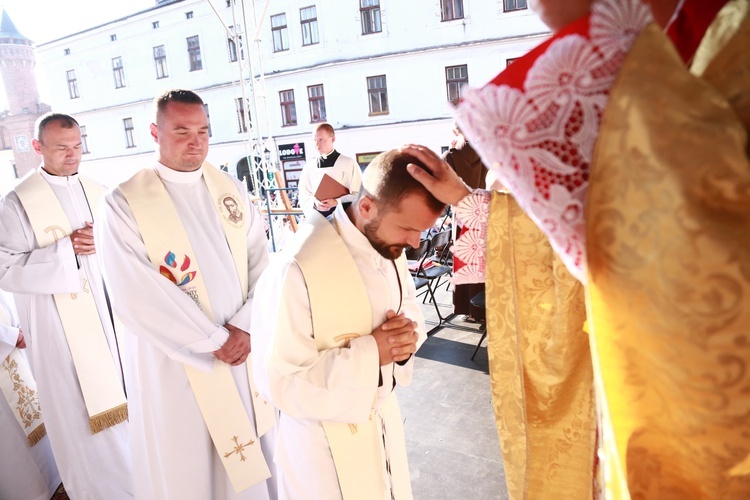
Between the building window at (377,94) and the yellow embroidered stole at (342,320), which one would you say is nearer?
the yellow embroidered stole at (342,320)

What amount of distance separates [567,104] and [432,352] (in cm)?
410

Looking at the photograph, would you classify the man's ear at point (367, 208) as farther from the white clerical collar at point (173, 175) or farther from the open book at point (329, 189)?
the open book at point (329, 189)

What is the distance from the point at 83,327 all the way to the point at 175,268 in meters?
1.08

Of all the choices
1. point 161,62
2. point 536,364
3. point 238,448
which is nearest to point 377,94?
point 161,62

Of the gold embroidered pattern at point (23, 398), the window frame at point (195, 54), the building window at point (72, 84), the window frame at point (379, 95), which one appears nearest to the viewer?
the gold embroidered pattern at point (23, 398)

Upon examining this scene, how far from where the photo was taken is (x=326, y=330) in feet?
5.42

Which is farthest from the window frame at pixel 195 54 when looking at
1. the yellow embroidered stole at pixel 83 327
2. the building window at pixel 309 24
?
the yellow embroidered stole at pixel 83 327

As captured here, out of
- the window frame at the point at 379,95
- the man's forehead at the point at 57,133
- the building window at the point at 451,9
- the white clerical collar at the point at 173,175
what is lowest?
the white clerical collar at the point at 173,175

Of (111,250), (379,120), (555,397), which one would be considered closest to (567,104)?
(555,397)

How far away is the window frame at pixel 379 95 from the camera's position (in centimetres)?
1683

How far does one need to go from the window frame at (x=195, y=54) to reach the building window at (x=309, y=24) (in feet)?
16.6

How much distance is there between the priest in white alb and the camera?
285 cm

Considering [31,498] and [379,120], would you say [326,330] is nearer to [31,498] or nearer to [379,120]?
[31,498]

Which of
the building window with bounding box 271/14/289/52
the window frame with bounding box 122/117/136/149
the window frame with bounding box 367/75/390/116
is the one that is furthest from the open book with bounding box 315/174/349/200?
the window frame with bounding box 122/117/136/149
